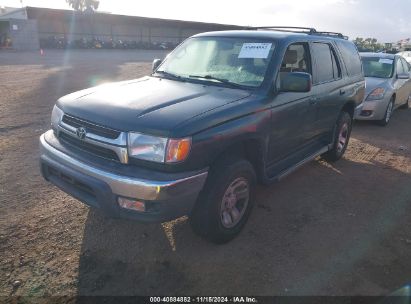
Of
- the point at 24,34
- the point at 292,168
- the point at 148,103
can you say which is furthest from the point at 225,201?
the point at 24,34

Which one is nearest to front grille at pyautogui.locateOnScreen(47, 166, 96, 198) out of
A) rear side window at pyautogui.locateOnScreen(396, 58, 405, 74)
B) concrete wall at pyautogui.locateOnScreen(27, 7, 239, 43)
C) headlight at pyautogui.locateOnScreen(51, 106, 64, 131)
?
headlight at pyautogui.locateOnScreen(51, 106, 64, 131)

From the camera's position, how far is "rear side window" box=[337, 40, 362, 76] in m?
5.35

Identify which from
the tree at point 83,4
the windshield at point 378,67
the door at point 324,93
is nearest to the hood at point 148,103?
the door at point 324,93

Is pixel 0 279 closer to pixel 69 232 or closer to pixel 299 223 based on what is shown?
pixel 69 232

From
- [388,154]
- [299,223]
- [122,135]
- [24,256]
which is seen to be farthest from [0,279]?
[388,154]

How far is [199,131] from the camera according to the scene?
2824 mm

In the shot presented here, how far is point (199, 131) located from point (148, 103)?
0.61 m

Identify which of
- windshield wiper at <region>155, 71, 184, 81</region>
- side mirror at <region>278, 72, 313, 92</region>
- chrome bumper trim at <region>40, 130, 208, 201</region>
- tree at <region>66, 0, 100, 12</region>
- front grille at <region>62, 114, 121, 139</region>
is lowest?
chrome bumper trim at <region>40, 130, 208, 201</region>

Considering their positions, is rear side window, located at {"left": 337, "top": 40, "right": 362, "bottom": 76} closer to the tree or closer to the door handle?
the door handle

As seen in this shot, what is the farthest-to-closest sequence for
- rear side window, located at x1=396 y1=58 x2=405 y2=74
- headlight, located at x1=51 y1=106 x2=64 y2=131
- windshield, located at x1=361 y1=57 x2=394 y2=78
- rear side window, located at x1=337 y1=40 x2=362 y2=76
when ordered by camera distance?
rear side window, located at x1=396 y1=58 x2=405 y2=74, windshield, located at x1=361 y1=57 x2=394 y2=78, rear side window, located at x1=337 y1=40 x2=362 y2=76, headlight, located at x1=51 y1=106 x2=64 y2=131

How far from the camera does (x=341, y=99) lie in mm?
5215

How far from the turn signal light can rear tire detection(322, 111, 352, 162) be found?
3.38 m

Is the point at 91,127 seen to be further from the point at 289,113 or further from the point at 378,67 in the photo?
the point at 378,67

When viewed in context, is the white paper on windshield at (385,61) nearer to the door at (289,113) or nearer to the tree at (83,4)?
the door at (289,113)
